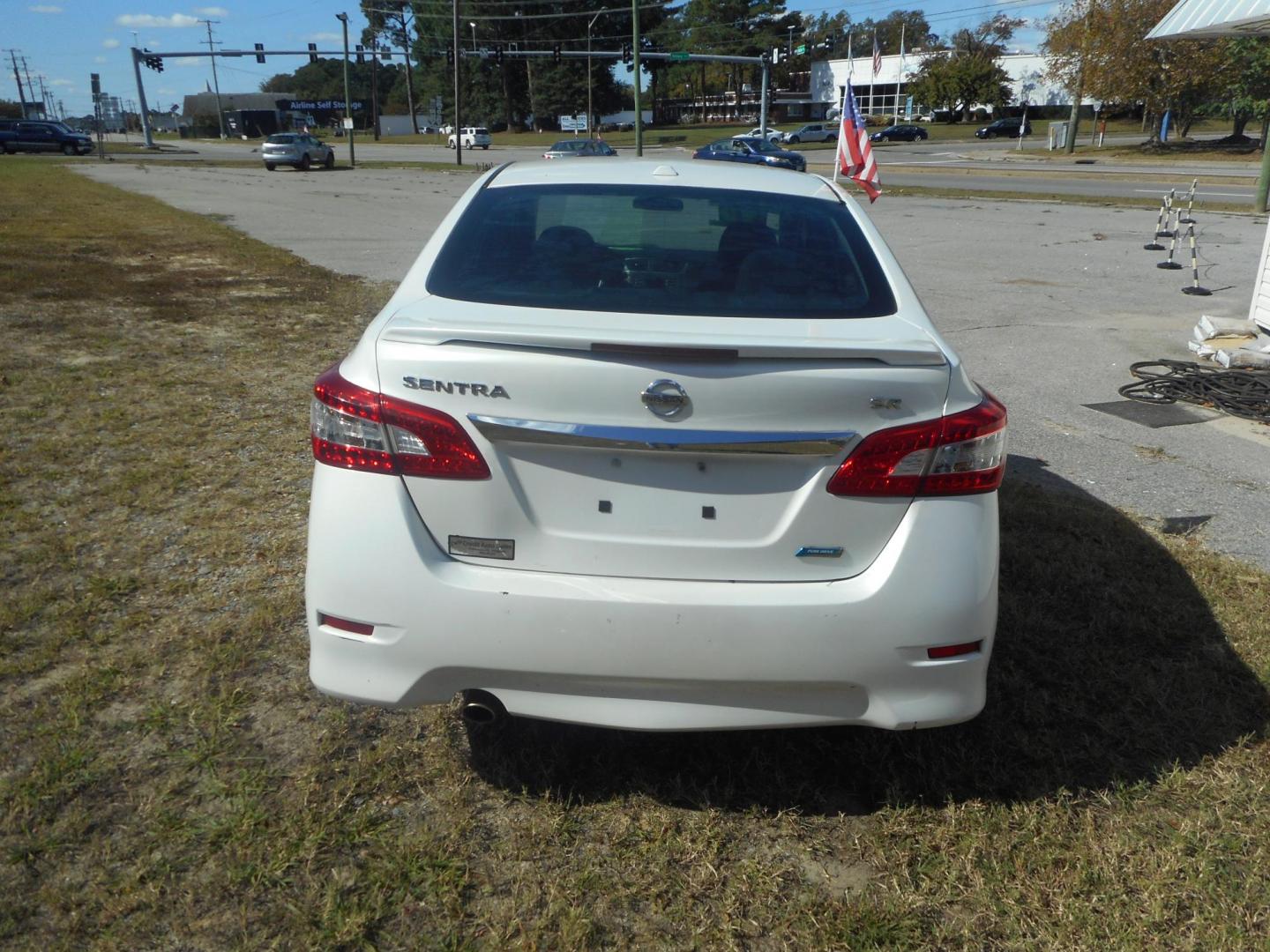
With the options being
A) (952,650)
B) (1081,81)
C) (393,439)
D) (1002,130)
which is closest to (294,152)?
(1081,81)

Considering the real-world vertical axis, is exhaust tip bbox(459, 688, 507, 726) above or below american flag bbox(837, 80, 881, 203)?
below

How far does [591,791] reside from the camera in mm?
3016

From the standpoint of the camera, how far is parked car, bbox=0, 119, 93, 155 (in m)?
56.6

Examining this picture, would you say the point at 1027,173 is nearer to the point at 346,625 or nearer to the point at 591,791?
the point at 591,791

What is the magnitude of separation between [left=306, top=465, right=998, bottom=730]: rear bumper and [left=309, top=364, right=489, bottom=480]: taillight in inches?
2.1

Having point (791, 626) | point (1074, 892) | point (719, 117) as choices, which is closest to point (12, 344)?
point (791, 626)

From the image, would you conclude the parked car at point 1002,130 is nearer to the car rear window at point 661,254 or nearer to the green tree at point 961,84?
the green tree at point 961,84

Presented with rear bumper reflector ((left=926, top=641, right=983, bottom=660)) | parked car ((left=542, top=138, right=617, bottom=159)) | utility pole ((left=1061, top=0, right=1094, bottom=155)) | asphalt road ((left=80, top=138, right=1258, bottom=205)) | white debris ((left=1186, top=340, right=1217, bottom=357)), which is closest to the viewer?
rear bumper reflector ((left=926, top=641, right=983, bottom=660))

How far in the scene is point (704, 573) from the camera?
8.41 feet

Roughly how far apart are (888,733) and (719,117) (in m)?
115

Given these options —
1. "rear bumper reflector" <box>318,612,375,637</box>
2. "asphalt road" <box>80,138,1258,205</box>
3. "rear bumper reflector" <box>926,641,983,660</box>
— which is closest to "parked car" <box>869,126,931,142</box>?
"asphalt road" <box>80,138,1258,205</box>

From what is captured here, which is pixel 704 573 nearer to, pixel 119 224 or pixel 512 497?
pixel 512 497

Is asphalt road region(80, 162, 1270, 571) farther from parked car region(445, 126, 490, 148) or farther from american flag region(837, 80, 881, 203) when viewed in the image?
parked car region(445, 126, 490, 148)

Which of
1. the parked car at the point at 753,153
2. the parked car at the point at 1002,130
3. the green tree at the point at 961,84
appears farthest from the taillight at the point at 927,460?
the green tree at the point at 961,84
